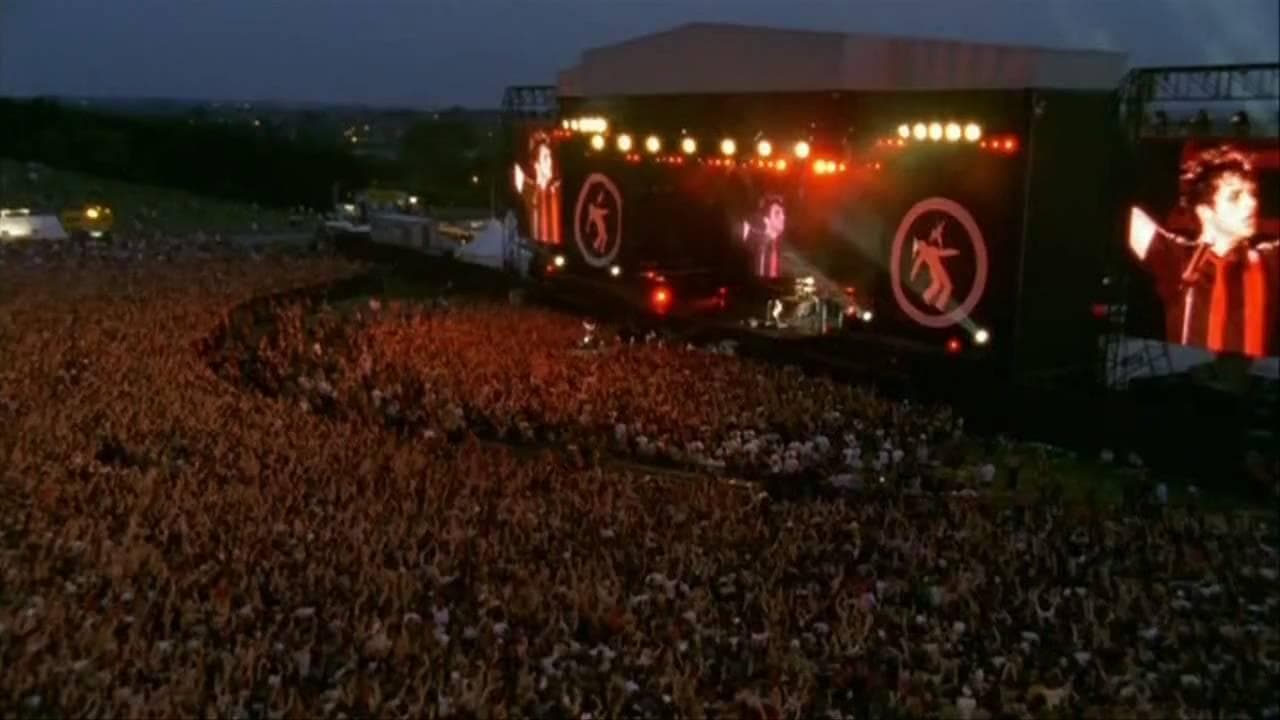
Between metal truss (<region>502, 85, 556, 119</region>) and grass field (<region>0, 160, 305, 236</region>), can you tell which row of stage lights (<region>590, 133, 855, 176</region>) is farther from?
grass field (<region>0, 160, 305, 236</region>)

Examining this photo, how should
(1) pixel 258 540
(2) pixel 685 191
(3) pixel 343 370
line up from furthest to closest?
1. (2) pixel 685 191
2. (3) pixel 343 370
3. (1) pixel 258 540

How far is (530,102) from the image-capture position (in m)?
29.3

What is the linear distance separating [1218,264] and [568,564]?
8.50 m

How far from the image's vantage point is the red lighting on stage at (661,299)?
77.5ft

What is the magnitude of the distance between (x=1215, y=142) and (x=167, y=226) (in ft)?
117

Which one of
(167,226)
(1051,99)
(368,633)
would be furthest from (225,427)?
(167,226)

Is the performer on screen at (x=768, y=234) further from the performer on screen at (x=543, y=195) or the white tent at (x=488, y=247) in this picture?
the white tent at (x=488, y=247)

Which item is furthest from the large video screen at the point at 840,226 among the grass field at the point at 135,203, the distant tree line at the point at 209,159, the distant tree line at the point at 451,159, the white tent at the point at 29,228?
the distant tree line at the point at 209,159

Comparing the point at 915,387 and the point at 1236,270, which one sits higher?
the point at 1236,270

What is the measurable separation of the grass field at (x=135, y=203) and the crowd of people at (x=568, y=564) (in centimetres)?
2867

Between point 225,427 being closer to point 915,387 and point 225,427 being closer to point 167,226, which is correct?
point 915,387

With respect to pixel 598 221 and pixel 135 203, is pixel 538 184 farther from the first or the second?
pixel 135 203

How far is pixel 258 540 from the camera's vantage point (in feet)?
32.7

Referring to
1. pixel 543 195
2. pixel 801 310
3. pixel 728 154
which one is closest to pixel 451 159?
pixel 543 195
